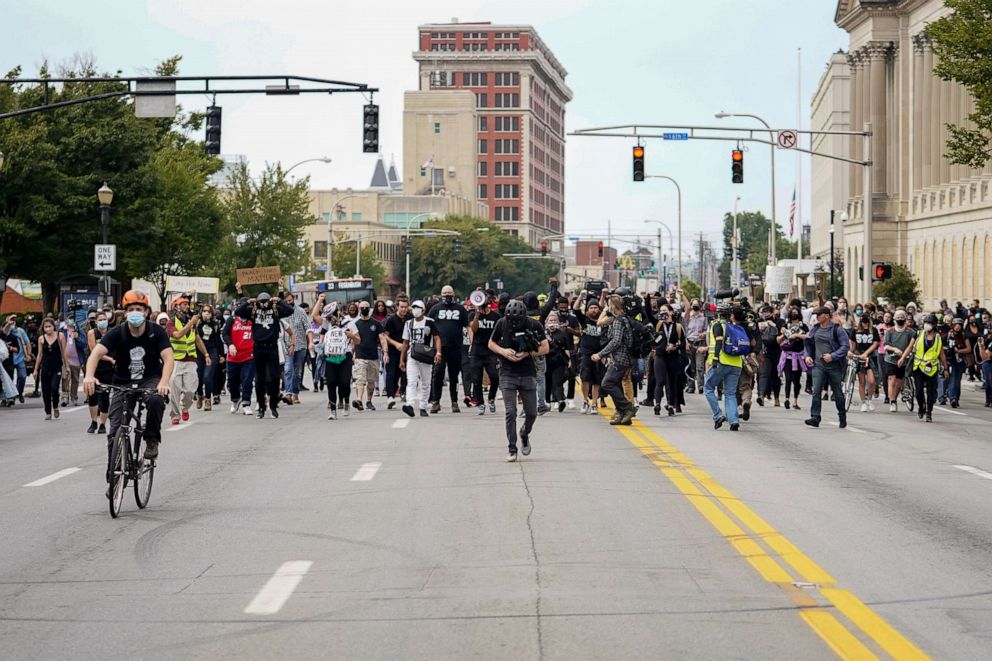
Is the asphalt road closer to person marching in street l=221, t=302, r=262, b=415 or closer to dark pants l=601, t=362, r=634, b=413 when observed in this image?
dark pants l=601, t=362, r=634, b=413

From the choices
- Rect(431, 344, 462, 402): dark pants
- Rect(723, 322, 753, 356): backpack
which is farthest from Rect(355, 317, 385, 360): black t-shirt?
Rect(723, 322, 753, 356): backpack

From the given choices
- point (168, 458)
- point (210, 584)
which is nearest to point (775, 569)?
point (210, 584)

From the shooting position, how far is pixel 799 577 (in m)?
9.49

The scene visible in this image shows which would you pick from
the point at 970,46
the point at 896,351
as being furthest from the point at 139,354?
the point at 970,46

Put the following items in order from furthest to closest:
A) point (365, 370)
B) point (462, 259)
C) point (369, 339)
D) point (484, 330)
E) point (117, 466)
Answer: point (462, 259), point (365, 370), point (369, 339), point (484, 330), point (117, 466)

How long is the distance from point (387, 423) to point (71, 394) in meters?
10.6

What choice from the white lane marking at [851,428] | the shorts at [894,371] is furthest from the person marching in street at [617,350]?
the shorts at [894,371]

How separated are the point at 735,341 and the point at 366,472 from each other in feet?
24.5

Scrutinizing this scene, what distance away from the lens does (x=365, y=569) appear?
9875mm

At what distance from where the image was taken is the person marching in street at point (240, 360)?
24.5 metres

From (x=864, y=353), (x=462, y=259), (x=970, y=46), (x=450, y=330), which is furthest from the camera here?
(x=462, y=259)

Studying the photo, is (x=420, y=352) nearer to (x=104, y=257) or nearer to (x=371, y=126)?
(x=371, y=126)

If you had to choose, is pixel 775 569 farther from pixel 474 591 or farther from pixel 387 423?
pixel 387 423

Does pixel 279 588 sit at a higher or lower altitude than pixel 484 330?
lower
